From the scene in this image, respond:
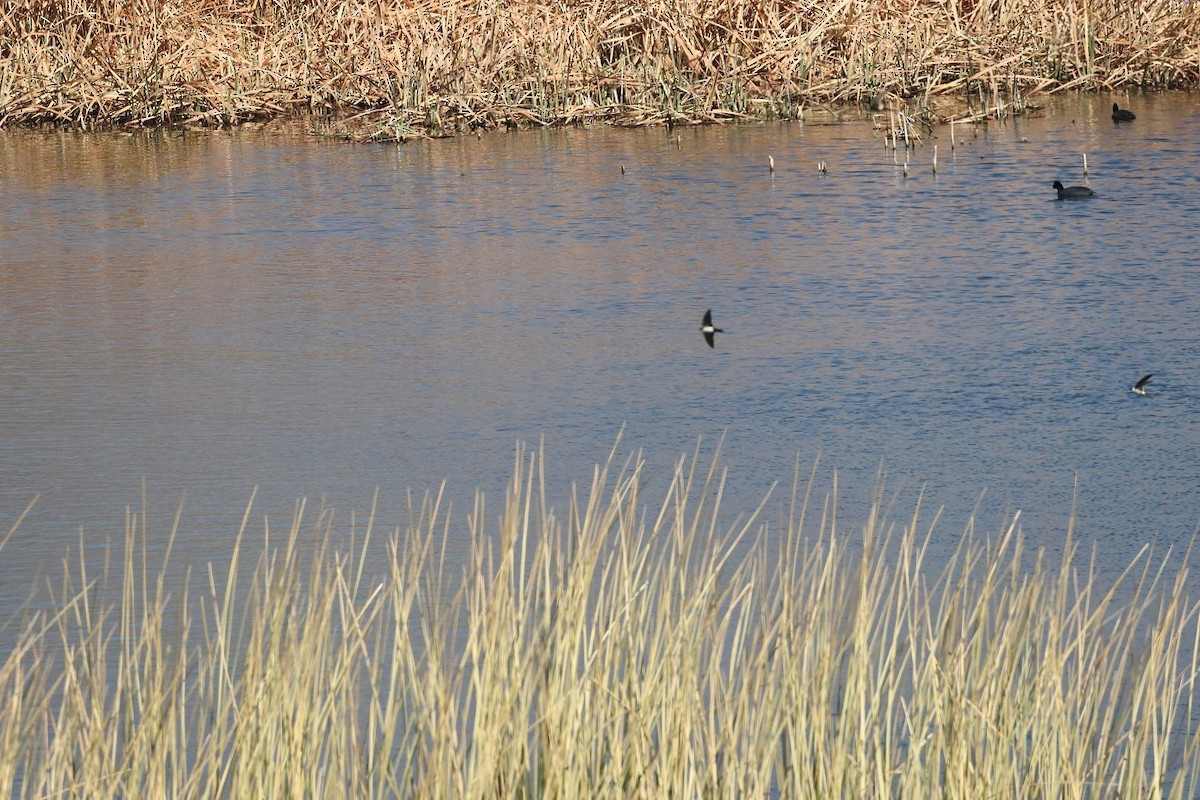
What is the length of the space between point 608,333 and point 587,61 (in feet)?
24.2

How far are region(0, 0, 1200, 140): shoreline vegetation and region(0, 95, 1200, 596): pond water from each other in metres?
2.25

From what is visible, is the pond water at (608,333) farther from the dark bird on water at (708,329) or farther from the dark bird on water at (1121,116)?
the dark bird on water at (1121,116)

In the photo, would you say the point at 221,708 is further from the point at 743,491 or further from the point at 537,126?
the point at 537,126

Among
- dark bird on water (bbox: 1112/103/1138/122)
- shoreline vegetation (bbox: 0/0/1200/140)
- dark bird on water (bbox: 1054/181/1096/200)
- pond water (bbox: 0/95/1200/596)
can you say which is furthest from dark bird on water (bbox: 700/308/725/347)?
shoreline vegetation (bbox: 0/0/1200/140)

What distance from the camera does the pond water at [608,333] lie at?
16.6 feet

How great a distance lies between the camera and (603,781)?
8.83 feet

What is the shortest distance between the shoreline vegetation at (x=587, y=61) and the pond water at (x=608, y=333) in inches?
88.4

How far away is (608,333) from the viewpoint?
677 centimetres

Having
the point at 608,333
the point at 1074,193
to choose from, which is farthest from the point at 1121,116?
the point at 608,333

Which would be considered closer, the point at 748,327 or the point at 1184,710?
the point at 1184,710

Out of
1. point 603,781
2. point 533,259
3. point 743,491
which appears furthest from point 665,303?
point 603,781

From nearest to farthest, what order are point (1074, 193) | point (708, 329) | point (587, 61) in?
point (708, 329) < point (1074, 193) < point (587, 61)

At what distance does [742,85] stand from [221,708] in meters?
11.6

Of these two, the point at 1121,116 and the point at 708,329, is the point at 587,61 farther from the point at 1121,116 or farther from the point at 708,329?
the point at 708,329
